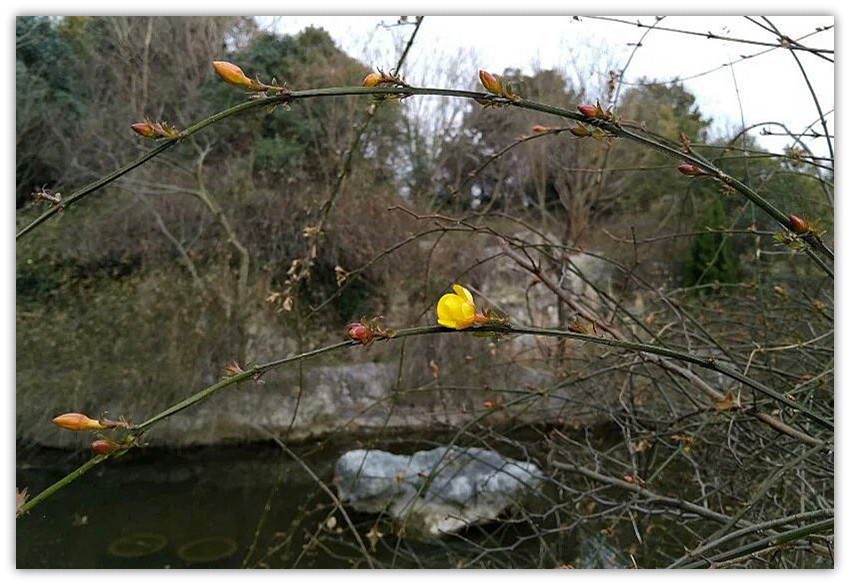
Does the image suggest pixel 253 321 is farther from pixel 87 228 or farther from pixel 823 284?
pixel 823 284

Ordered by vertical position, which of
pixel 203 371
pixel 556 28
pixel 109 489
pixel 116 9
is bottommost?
pixel 109 489

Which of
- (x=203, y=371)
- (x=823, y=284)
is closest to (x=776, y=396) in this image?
(x=823, y=284)

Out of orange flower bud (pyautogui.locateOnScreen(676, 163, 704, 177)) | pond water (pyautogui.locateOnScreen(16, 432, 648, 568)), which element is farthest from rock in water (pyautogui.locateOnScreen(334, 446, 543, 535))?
orange flower bud (pyautogui.locateOnScreen(676, 163, 704, 177))

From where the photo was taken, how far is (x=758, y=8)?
871mm

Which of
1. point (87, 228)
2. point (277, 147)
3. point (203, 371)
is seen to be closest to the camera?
point (203, 371)

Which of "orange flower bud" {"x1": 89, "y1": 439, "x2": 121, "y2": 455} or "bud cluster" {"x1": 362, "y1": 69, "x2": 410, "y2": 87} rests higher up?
"bud cluster" {"x1": 362, "y1": 69, "x2": 410, "y2": 87}

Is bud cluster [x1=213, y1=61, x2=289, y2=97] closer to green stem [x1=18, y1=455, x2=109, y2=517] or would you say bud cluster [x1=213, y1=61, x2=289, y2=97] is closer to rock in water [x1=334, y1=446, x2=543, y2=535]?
green stem [x1=18, y1=455, x2=109, y2=517]

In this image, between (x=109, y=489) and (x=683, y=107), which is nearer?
(x=683, y=107)

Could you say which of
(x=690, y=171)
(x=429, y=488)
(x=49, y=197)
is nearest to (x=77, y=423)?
(x=49, y=197)

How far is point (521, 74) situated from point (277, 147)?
99.9 inches

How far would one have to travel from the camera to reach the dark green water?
1836 millimetres

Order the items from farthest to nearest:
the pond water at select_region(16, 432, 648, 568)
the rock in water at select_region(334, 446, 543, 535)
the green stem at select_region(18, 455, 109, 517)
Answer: the rock in water at select_region(334, 446, 543, 535) → the pond water at select_region(16, 432, 648, 568) → the green stem at select_region(18, 455, 109, 517)

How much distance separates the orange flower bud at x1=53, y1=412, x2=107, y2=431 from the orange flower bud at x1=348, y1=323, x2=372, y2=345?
0.46ft

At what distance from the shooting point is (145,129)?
0.38 metres
